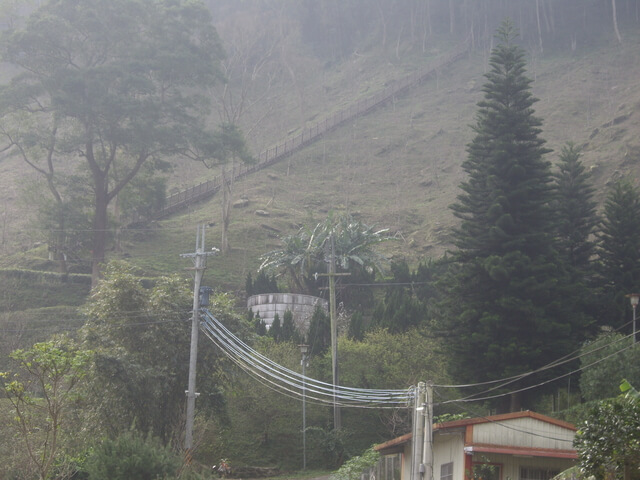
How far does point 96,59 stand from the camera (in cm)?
4862

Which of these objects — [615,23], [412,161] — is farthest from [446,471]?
[615,23]

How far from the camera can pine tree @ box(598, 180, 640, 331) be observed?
103 ft

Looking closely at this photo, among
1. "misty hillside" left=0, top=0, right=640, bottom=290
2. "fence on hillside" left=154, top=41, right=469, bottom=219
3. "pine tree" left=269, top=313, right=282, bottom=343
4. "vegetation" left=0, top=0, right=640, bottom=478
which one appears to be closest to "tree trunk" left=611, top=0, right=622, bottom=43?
"misty hillside" left=0, top=0, right=640, bottom=290

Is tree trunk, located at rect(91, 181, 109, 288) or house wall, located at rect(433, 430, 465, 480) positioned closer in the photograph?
house wall, located at rect(433, 430, 465, 480)

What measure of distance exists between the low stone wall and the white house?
2080 cm

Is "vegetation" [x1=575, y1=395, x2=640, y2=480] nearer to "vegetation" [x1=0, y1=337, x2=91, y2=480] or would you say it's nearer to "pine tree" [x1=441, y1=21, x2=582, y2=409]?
"vegetation" [x1=0, y1=337, x2=91, y2=480]

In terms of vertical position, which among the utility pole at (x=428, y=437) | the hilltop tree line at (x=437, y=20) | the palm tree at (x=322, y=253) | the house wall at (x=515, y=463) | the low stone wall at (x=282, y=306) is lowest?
the house wall at (x=515, y=463)

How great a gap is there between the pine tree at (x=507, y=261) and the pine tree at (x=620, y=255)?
2.48 m

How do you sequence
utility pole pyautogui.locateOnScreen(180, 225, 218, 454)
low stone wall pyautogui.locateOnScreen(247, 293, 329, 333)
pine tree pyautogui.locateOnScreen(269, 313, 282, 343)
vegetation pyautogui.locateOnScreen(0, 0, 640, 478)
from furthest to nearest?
low stone wall pyautogui.locateOnScreen(247, 293, 329, 333) → pine tree pyautogui.locateOnScreen(269, 313, 282, 343) → vegetation pyautogui.locateOnScreen(0, 0, 640, 478) → utility pole pyautogui.locateOnScreen(180, 225, 218, 454)

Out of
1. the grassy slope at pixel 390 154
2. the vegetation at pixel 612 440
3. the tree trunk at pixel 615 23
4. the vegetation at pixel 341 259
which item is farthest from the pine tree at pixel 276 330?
the tree trunk at pixel 615 23

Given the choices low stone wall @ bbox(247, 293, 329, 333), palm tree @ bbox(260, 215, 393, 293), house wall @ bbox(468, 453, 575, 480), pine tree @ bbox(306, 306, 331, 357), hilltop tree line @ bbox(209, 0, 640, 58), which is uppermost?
hilltop tree line @ bbox(209, 0, 640, 58)

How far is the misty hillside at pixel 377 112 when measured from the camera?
5503 centimetres

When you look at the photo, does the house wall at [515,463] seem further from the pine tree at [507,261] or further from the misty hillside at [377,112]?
the misty hillside at [377,112]

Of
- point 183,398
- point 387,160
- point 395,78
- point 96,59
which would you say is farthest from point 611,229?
point 395,78
